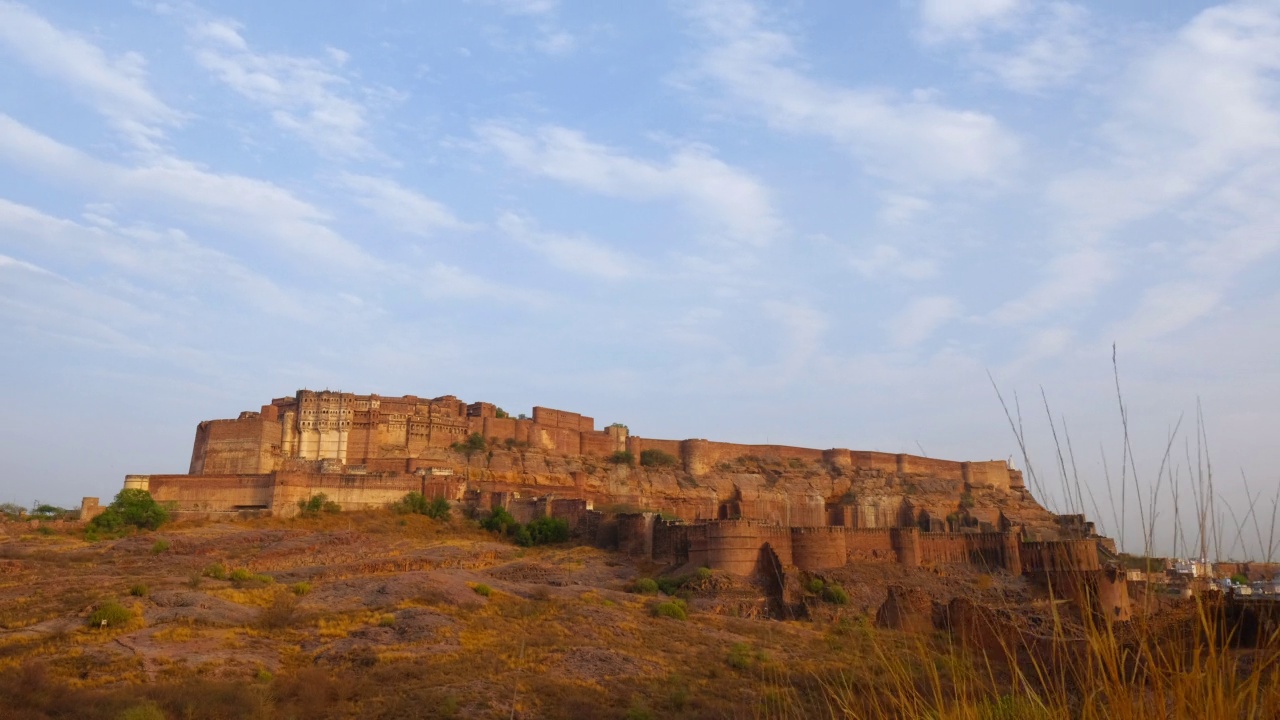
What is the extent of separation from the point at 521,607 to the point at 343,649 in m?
5.56

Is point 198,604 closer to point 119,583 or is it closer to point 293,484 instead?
point 119,583

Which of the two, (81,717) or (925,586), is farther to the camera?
(925,586)

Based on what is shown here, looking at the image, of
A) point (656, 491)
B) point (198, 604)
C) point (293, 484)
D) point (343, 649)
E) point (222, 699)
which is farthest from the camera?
point (656, 491)

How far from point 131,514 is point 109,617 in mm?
24214

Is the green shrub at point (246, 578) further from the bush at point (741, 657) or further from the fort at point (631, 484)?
the fort at point (631, 484)

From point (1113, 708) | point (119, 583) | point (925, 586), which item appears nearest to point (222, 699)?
point (119, 583)

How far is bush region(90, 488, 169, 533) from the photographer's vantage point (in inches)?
1507

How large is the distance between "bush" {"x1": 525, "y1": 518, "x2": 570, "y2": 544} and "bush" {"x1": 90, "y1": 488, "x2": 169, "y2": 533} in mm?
15007

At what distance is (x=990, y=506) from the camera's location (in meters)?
64.9

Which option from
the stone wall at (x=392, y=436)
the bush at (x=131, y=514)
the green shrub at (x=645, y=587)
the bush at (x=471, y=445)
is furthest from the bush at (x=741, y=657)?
the bush at (x=471, y=445)

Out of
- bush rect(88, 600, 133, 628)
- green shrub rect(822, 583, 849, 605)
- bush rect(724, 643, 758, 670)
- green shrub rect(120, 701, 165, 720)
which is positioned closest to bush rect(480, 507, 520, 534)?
green shrub rect(822, 583, 849, 605)

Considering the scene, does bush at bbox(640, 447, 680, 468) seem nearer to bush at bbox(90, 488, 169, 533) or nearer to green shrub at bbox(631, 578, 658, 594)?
bush at bbox(90, 488, 169, 533)

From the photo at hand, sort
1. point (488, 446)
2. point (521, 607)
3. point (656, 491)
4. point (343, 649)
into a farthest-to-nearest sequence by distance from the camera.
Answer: point (656, 491) → point (488, 446) → point (521, 607) → point (343, 649)

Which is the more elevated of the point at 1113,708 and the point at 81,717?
the point at 1113,708
